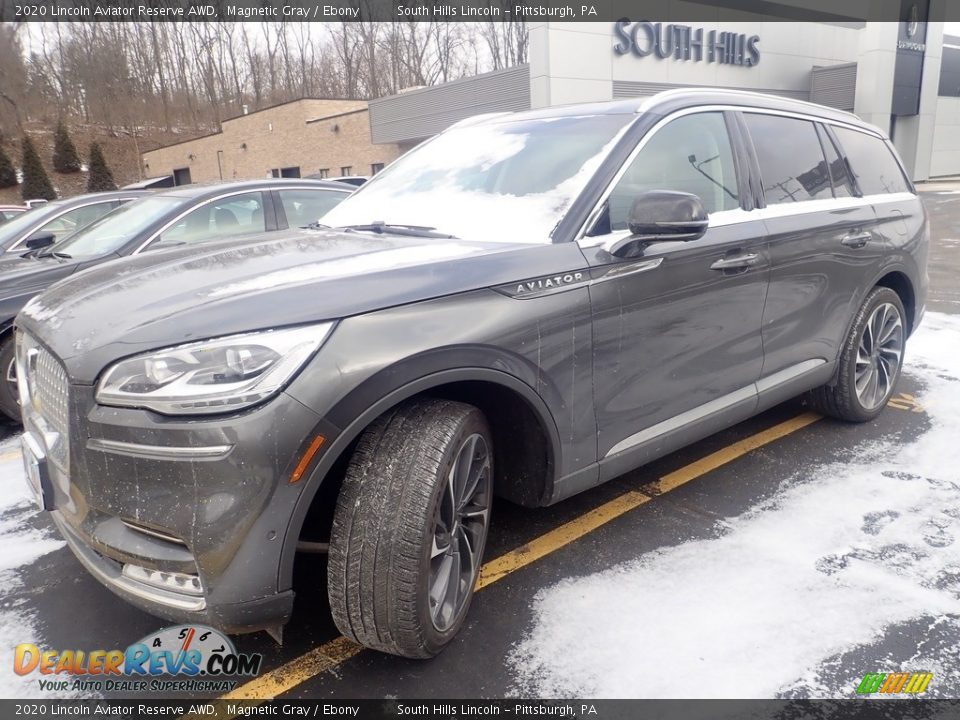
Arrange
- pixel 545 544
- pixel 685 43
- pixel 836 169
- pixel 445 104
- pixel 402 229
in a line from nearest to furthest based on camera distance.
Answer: pixel 402 229 → pixel 545 544 → pixel 836 169 → pixel 685 43 → pixel 445 104

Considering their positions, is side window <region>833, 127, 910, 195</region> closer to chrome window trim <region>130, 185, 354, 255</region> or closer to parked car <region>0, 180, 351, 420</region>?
parked car <region>0, 180, 351, 420</region>

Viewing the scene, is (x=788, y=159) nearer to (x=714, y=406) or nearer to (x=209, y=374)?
(x=714, y=406)

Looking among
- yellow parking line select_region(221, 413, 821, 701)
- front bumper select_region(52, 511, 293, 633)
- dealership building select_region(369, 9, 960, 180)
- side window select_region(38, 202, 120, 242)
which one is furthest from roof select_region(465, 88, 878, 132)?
dealership building select_region(369, 9, 960, 180)

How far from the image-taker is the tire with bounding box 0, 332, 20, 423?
4656 mm

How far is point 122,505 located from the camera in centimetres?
198

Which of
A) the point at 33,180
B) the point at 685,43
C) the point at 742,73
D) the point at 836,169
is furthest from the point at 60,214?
the point at 33,180

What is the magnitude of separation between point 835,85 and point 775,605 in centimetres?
3057

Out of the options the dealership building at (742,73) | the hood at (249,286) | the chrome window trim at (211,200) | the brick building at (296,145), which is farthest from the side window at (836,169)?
the brick building at (296,145)

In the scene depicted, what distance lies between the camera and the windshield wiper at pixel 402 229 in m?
2.89

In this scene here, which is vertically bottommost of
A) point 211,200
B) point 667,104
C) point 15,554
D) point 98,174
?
point 98,174

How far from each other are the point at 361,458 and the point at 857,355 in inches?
130

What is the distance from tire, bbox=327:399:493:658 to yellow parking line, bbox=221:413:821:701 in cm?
30

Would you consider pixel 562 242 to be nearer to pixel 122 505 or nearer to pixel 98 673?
pixel 122 505

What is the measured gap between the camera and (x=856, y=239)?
3941 millimetres
